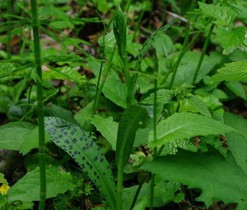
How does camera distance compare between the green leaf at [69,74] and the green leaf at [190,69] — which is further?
the green leaf at [190,69]

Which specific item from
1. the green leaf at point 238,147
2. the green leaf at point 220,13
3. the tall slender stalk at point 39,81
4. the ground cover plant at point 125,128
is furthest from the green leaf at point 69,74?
the green leaf at point 238,147

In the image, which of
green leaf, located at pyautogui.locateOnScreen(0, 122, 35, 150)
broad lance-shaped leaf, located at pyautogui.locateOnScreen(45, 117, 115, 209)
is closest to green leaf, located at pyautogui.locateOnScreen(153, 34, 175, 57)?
green leaf, located at pyautogui.locateOnScreen(0, 122, 35, 150)

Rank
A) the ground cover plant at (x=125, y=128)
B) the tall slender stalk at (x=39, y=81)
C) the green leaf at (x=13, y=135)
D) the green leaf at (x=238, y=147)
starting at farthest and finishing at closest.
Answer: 1. the green leaf at (x=13, y=135)
2. the green leaf at (x=238, y=147)
3. the ground cover plant at (x=125, y=128)
4. the tall slender stalk at (x=39, y=81)

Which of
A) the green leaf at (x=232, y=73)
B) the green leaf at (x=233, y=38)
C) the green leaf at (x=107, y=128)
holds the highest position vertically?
the green leaf at (x=233, y=38)

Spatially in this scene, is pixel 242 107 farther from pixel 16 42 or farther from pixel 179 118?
pixel 16 42

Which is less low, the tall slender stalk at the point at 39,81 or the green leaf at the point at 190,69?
the green leaf at the point at 190,69

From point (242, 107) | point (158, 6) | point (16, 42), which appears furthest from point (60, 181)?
point (158, 6)

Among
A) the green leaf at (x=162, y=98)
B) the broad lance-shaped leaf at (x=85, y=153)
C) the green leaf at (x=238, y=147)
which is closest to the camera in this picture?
the green leaf at (x=162, y=98)

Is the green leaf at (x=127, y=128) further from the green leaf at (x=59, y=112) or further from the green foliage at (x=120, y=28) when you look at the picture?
the green leaf at (x=59, y=112)
